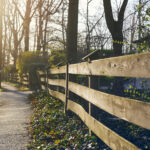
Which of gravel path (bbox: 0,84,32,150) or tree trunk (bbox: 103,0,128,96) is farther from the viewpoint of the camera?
tree trunk (bbox: 103,0,128,96)

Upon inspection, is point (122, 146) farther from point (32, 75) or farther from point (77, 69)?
point (32, 75)

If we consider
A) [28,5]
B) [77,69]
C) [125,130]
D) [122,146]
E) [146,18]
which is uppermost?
[28,5]

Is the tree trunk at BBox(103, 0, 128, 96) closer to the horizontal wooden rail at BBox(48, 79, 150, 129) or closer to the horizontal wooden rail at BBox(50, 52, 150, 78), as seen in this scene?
the horizontal wooden rail at BBox(50, 52, 150, 78)

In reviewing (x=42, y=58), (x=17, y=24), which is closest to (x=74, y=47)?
(x=42, y=58)

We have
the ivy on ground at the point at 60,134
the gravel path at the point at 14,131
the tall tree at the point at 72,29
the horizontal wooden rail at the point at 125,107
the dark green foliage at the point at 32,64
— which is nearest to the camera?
the horizontal wooden rail at the point at 125,107

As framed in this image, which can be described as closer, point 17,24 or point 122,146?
point 122,146

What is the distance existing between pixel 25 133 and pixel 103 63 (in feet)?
8.84

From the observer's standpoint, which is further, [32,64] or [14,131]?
[32,64]

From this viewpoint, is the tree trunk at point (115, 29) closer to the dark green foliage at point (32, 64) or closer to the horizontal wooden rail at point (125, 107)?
the horizontal wooden rail at point (125, 107)

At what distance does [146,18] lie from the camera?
159 inches

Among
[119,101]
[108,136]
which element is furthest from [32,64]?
[119,101]

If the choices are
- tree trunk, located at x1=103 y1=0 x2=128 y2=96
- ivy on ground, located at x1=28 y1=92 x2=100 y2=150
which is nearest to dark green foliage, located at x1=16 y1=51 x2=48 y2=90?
tree trunk, located at x1=103 y1=0 x2=128 y2=96

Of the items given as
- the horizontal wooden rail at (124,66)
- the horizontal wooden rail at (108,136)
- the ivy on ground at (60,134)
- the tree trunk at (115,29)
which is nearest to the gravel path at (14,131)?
the ivy on ground at (60,134)

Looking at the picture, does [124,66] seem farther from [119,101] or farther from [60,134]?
[60,134]
